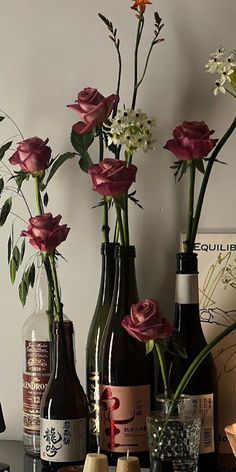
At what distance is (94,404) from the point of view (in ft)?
4.36

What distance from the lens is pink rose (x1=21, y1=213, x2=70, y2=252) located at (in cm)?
126

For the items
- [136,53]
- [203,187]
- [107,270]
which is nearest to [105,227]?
[107,270]

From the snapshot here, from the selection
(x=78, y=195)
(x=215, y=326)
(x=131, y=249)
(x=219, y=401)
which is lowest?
(x=219, y=401)

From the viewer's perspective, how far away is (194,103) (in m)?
1.40

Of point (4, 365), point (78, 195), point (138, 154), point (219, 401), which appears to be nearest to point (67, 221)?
point (78, 195)

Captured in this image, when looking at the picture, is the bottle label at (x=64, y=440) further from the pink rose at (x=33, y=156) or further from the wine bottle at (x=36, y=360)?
the pink rose at (x=33, y=156)

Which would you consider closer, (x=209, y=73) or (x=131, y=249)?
(x=131, y=249)

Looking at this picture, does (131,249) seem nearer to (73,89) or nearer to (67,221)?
(67,221)

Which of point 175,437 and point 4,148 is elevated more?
point 4,148

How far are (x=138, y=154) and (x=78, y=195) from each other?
0.12 metres

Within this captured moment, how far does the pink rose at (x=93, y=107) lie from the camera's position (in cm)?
131

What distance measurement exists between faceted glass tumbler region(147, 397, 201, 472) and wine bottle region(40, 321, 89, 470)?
121 mm

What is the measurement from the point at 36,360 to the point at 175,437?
290mm

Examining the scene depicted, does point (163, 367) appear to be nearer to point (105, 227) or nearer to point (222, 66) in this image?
point (105, 227)
